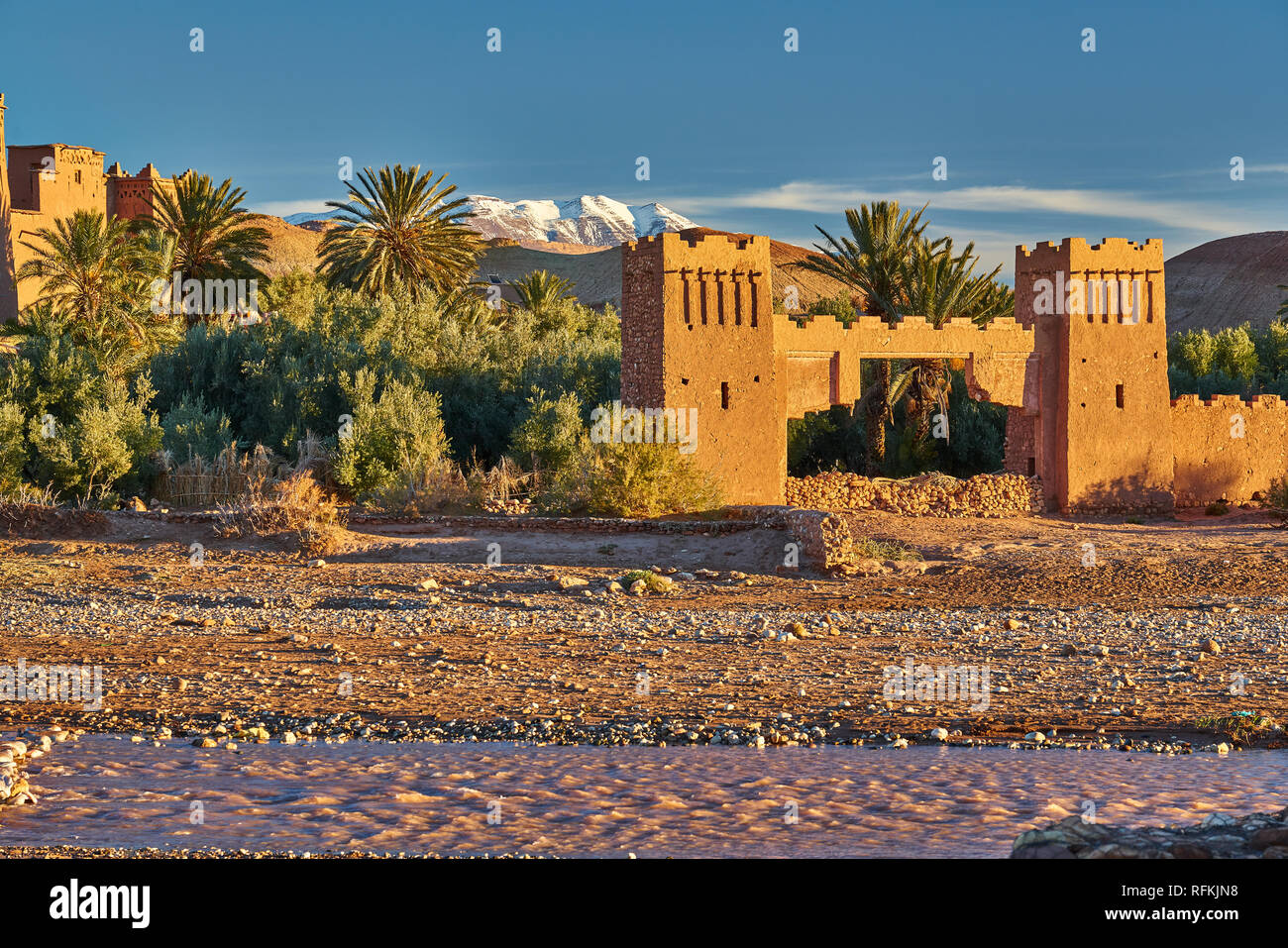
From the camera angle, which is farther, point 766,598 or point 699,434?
point 699,434

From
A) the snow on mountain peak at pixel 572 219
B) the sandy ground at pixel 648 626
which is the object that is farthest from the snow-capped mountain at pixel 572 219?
the sandy ground at pixel 648 626

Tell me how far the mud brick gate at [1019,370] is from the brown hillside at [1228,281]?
56818 millimetres

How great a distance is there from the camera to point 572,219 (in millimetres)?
176500

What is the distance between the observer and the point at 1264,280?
82.2 metres

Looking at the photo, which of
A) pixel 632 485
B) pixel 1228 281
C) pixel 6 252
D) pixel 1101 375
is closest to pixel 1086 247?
pixel 1101 375

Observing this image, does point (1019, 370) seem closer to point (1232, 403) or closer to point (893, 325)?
point (893, 325)

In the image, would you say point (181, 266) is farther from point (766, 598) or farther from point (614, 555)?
point (766, 598)

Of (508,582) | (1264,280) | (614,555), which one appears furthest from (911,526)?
(1264,280)

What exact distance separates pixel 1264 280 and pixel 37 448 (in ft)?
257

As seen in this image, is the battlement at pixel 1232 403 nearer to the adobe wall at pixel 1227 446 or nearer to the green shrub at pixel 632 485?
the adobe wall at pixel 1227 446

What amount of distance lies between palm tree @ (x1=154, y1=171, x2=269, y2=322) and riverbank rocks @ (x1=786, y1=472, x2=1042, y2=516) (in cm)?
1888

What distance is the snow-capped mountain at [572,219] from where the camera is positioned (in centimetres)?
15412

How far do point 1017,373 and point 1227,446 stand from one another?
4.64 meters

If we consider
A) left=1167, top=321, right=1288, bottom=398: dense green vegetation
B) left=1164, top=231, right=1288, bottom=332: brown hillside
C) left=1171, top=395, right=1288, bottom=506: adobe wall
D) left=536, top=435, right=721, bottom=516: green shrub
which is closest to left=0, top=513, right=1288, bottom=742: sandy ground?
left=536, top=435, right=721, bottom=516: green shrub
